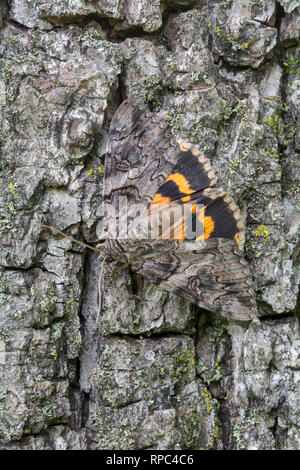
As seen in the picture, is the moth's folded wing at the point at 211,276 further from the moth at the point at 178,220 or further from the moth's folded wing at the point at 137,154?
the moth's folded wing at the point at 137,154

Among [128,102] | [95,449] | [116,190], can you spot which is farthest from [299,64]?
[95,449]

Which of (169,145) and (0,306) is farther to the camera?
(169,145)

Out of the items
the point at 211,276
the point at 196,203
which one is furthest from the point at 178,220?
the point at 211,276

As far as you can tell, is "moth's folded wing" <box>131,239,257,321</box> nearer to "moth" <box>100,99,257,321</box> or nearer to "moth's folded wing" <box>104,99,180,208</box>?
"moth" <box>100,99,257,321</box>

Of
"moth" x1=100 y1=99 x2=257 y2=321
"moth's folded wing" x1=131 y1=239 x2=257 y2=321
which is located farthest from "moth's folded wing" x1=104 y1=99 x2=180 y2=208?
"moth's folded wing" x1=131 y1=239 x2=257 y2=321

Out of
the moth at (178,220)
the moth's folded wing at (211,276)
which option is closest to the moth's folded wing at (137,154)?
the moth at (178,220)

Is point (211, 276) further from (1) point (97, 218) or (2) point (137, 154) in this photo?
(2) point (137, 154)

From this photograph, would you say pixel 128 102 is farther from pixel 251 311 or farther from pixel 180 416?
pixel 180 416
